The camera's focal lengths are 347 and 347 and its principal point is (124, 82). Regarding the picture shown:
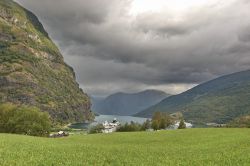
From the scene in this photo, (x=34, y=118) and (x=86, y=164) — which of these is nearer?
(x=86, y=164)

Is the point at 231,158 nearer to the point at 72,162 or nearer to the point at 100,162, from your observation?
the point at 100,162

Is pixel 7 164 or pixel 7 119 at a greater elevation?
pixel 7 119

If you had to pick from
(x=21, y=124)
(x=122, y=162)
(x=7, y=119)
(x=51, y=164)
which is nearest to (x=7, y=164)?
(x=51, y=164)

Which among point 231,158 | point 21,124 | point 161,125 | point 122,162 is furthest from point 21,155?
point 161,125

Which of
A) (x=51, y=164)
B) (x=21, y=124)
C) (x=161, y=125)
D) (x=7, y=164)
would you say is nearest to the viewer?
(x=7, y=164)

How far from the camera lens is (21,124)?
150375 millimetres

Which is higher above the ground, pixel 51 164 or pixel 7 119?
pixel 7 119

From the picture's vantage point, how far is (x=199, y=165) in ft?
109

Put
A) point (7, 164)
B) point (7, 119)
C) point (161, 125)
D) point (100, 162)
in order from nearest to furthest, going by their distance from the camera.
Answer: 1. point (7, 164)
2. point (100, 162)
3. point (7, 119)
4. point (161, 125)

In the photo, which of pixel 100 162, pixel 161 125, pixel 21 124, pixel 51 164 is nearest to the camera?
pixel 51 164

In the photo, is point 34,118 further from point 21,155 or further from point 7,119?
point 21,155

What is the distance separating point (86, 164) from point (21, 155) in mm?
8703

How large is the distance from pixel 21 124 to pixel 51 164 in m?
124

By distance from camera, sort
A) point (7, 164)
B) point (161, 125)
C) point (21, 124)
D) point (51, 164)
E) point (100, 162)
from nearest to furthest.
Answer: point (7, 164) < point (51, 164) < point (100, 162) < point (21, 124) < point (161, 125)
